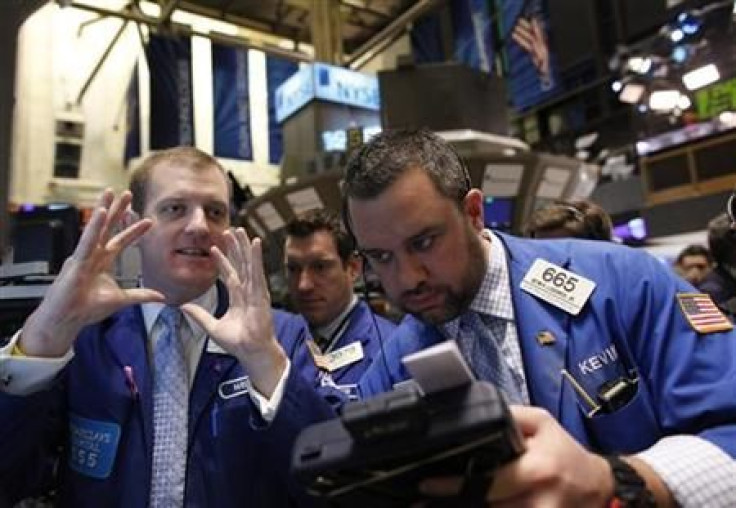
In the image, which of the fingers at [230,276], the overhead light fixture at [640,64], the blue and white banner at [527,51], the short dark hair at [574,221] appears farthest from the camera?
the overhead light fixture at [640,64]

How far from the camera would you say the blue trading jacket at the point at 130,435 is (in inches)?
48.3

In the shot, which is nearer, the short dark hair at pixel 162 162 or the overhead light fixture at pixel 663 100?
the short dark hair at pixel 162 162

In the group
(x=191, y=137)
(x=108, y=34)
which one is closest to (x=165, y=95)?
(x=191, y=137)

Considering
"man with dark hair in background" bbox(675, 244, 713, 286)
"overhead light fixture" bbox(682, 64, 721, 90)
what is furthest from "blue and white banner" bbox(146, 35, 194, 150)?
"overhead light fixture" bbox(682, 64, 721, 90)

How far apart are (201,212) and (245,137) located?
19.1 ft

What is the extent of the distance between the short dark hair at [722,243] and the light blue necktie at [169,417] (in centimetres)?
226

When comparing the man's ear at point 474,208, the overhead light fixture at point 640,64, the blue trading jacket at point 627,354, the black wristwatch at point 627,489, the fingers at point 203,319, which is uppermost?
the overhead light fixture at point 640,64

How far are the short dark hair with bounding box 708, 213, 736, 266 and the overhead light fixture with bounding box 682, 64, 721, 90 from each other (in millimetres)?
3789

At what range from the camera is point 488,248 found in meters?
→ 1.34

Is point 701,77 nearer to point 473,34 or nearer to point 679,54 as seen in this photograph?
point 679,54

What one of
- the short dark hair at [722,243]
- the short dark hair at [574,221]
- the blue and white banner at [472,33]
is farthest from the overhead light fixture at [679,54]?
the short dark hair at [574,221]

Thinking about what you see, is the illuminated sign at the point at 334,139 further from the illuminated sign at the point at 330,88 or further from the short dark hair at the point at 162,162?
the short dark hair at the point at 162,162

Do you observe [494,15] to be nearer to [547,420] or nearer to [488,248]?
[488,248]

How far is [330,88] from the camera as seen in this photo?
5.90m
